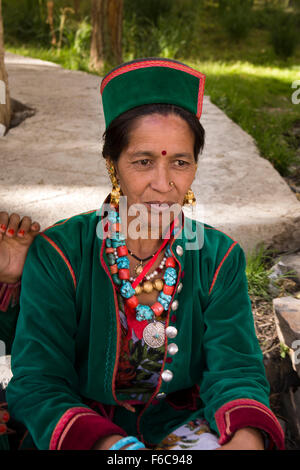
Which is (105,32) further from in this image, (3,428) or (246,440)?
(246,440)

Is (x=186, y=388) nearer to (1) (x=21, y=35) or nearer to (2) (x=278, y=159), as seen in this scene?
(2) (x=278, y=159)

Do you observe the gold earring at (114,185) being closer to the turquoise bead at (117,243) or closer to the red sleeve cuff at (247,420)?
the turquoise bead at (117,243)

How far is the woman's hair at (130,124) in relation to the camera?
162cm

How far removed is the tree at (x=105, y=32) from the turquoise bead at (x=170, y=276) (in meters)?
6.77

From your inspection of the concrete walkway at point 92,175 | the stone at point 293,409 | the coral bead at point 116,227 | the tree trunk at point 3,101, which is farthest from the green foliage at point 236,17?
the coral bead at point 116,227

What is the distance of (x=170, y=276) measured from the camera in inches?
71.6

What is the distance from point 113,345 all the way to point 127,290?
20 centimetres

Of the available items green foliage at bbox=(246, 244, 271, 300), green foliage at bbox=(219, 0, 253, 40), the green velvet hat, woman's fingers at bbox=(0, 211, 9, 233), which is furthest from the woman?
green foliage at bbox=(219, 0, 253, 40)

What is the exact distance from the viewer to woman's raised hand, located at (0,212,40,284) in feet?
5.81

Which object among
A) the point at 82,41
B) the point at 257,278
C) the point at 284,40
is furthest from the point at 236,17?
the point at 257,278

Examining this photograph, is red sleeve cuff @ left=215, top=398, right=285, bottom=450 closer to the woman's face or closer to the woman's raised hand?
the woman's face

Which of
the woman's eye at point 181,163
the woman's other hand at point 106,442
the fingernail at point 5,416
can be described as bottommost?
the fingernail at point 5,416

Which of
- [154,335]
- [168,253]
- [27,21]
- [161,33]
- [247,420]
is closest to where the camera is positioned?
[247,420]

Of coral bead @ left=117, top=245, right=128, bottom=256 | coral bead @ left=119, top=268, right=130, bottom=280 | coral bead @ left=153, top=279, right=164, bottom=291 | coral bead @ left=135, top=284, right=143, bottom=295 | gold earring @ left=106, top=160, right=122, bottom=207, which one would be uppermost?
gold earring @ left=106, top=160, right=122, bottom=207
